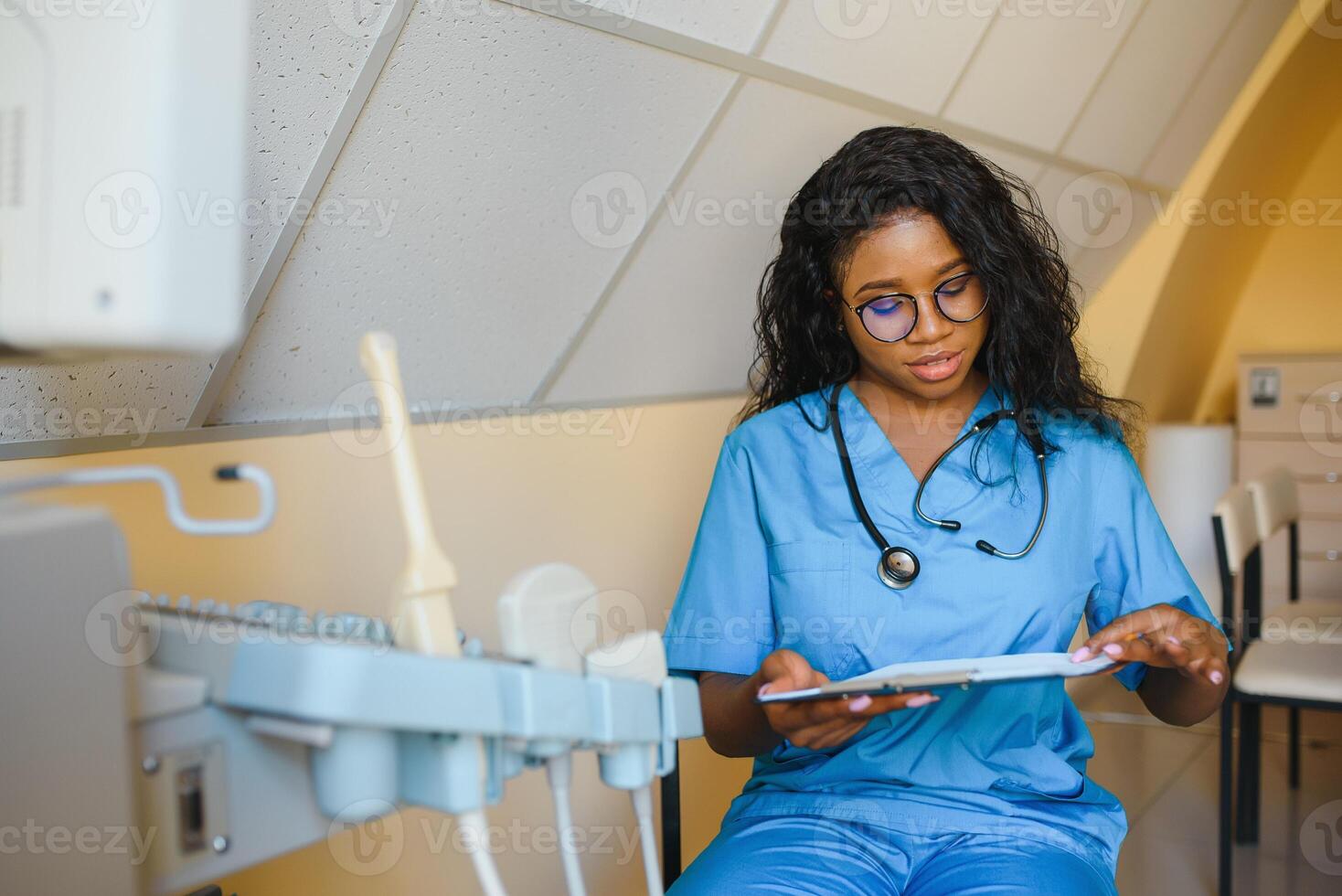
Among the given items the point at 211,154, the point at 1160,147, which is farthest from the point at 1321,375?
the point at 211,154

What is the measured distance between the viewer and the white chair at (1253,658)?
2.33m

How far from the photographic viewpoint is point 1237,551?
2445 millimetres

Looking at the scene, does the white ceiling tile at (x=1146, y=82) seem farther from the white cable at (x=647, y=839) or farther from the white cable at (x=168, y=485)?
the white cable at (x=168, y=485)

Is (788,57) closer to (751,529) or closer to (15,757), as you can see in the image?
(751,529)

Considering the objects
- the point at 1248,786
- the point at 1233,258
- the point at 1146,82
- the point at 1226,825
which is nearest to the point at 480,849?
the point at 1226,825

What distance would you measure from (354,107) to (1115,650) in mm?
901

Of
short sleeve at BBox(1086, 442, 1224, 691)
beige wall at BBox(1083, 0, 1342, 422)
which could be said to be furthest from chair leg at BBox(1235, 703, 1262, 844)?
short sleeve at BBox(1086, 442, 1224, 691)

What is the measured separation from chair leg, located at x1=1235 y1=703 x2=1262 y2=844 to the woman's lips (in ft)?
5.02

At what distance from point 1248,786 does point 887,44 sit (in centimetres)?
186

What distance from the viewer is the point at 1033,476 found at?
1440 millimetres

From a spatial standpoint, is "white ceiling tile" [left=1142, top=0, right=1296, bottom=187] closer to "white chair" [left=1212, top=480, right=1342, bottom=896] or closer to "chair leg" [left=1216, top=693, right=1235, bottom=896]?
"white chair" [left=1212, top=480, right=1342, bottom=896]

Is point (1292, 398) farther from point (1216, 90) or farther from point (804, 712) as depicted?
point (804, 712)

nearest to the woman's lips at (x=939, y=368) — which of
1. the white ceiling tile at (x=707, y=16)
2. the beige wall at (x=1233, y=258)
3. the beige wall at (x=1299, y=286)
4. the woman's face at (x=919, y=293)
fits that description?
Result: the woman's face at (x=919, y=293)

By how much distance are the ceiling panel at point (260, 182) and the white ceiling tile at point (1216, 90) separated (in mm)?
2515
